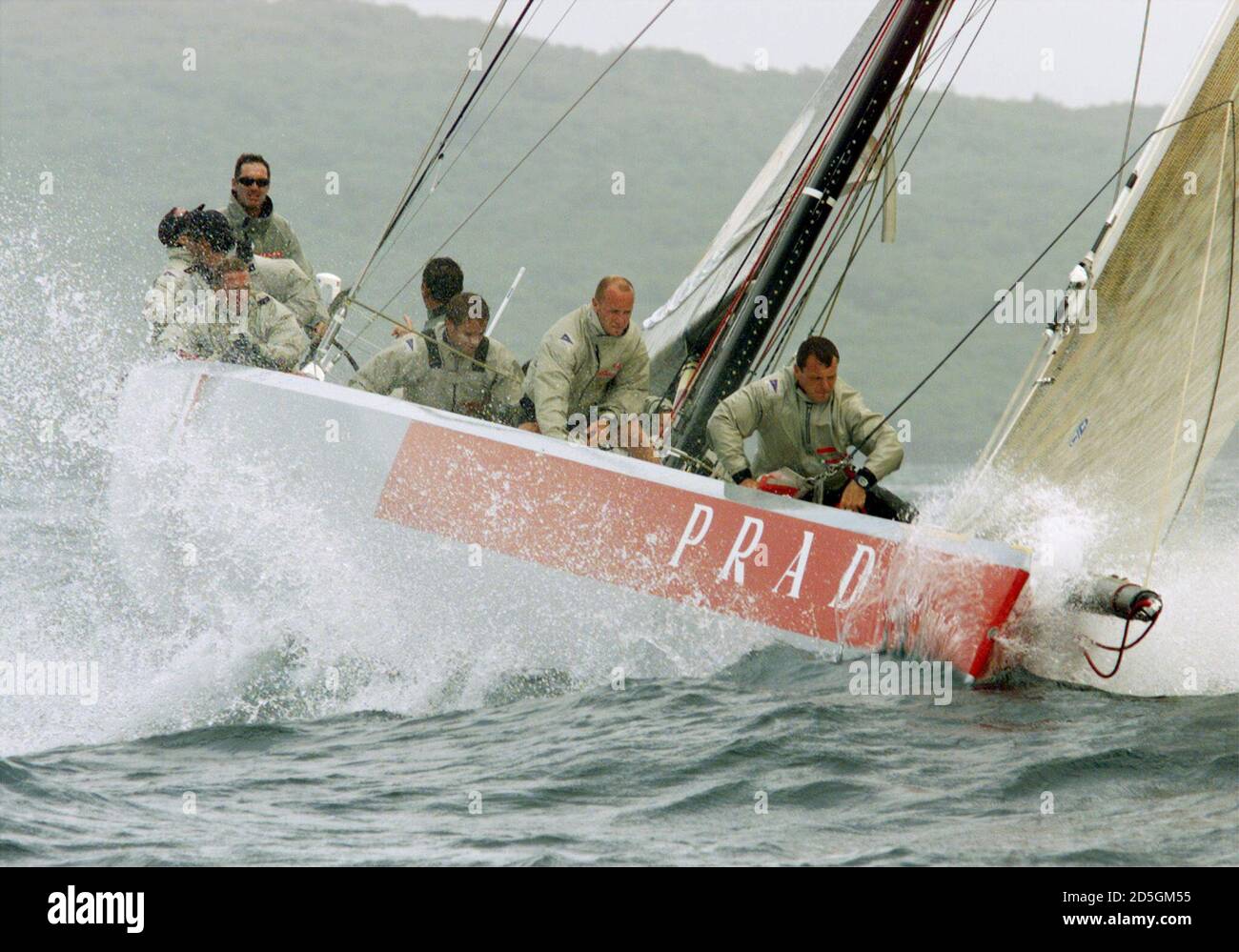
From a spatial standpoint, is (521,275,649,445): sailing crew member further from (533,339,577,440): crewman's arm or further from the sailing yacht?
the sailing yacht

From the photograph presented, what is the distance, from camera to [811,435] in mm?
6742

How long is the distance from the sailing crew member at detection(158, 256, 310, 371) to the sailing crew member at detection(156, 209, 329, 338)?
0.22 ft

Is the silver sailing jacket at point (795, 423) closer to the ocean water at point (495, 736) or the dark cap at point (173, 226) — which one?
the ocean water at point (495, 736)

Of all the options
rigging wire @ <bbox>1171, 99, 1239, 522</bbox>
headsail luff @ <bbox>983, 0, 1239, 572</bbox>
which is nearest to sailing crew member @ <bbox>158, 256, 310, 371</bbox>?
headsail luff @ <bbox>983, 0, 1239, 572</bbox>

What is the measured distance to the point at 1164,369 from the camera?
652 centimetres

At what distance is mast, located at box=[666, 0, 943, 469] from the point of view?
720 cm

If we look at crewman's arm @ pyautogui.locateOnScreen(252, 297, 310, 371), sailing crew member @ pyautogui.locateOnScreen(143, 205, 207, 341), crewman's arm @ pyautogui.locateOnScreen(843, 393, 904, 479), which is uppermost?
sailing crew member @ pyautogui.locateOnScreen(143, 205, 207, 341)

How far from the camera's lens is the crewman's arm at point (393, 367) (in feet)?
23.0

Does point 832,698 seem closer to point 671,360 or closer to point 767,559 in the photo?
point 767,559

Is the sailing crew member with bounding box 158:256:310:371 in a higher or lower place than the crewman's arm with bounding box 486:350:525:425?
higher

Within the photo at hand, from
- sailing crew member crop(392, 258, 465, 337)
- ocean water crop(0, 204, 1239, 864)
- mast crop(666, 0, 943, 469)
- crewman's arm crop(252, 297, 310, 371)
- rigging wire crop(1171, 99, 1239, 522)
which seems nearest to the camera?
ocean water crop(0, 204, 1239, 864)

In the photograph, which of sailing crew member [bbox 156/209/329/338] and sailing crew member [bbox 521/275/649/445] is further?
sailing crew member [bbox 156/209/329/338]

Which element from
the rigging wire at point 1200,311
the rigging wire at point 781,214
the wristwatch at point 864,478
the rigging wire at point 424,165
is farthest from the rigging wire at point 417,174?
the rigging wire at point 1200,311
